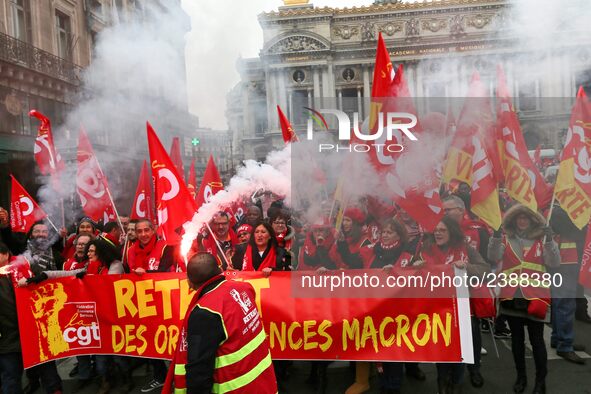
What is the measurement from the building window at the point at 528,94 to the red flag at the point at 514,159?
61.4ft

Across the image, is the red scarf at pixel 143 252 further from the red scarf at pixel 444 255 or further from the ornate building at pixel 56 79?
the ornate building at pixel 56 79

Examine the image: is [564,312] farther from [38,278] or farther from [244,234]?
[38,278]

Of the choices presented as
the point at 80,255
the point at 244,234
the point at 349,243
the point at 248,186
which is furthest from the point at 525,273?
the point at 80,255

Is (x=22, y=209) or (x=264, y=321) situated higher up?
(x=22, y=209)

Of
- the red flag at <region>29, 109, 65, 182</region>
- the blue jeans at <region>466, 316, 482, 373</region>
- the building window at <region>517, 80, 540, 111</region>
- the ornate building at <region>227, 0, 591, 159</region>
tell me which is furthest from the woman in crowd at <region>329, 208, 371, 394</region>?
the ornate building at <region>227, 0, 591, 159</region>

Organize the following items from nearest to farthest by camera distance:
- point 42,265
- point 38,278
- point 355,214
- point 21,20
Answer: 1. point 38,278
2. point 42,265
3. point 355,214
4. point 21,20

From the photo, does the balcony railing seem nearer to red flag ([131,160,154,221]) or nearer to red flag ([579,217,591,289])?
red flag ([131,160,154,221])

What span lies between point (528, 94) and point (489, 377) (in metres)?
21.1

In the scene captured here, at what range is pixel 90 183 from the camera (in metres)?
6.10

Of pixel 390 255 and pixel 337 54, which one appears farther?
pixel 337 54

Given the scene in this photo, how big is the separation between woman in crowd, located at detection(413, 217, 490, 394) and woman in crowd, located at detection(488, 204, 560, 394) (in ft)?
0.99

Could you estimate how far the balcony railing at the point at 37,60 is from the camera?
11680 mm

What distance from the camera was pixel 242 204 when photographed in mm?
7828

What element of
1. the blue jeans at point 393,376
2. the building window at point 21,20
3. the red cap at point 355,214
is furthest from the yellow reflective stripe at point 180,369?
the building window at point 21,20
